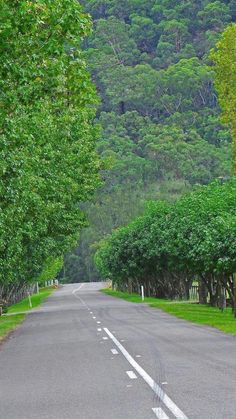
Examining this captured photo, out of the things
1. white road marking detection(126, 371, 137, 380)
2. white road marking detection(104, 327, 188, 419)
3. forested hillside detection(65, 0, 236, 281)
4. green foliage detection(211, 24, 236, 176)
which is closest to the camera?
white road marking detection(104, 327, 188, 419)

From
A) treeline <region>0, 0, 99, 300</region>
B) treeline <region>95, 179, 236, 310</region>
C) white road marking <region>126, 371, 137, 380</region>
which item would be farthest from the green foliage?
white road marking <region>126, 371, 137, 380</region>

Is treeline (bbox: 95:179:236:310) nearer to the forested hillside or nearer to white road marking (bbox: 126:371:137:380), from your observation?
white road marking (bbox: 126:371:137:380)

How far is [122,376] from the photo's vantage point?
13.9 meters

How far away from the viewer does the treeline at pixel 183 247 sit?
33.2 metres

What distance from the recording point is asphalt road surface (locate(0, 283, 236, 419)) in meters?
10.3

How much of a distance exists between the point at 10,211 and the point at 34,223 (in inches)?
351

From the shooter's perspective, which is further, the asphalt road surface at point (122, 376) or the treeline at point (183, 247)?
the treeline at point (183, 247)

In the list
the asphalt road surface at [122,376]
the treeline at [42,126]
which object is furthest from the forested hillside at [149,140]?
the asphalt road surface at [122,376]

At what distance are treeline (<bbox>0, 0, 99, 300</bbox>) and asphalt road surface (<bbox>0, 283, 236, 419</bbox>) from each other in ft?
17.6

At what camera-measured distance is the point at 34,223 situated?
3559 centimetres

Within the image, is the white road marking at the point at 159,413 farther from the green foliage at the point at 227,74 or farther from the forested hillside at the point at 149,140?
the forested hillside at the point at 149,140

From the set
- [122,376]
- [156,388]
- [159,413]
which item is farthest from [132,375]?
[159,413]

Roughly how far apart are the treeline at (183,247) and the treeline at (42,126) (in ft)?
20.2

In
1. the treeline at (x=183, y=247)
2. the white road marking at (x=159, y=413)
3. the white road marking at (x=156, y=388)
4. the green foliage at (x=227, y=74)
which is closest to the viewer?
the white road marking at (x=159, y=413)
